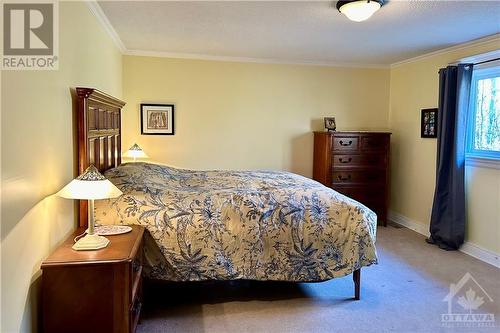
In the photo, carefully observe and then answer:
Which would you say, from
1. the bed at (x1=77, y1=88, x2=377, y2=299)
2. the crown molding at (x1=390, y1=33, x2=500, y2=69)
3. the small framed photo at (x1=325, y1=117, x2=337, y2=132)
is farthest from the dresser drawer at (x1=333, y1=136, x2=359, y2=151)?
the bed at (x1=77, y1=88, x2=377, y2=299)

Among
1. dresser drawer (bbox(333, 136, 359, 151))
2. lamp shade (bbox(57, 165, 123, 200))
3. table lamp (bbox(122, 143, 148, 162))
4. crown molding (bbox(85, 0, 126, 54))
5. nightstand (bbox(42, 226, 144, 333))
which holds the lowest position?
nightstand (bbox(42, 226, 144, 333))

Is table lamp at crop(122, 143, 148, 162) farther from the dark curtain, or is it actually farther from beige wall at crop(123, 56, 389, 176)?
the dark curtain

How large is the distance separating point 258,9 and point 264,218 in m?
1.62

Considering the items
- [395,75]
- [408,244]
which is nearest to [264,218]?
[408,244]

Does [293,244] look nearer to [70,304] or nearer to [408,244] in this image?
[70,304]

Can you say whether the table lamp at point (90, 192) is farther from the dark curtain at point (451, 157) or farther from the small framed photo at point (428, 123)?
the small framed photo at point (428, 123)

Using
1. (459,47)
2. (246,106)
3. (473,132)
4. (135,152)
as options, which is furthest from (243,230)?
(459,47)

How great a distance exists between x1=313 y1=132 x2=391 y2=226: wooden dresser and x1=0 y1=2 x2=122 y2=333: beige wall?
10.7 feet

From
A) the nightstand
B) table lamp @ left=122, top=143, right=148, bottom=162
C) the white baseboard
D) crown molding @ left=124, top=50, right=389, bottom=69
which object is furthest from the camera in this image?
crown molding @ left=124, top=50, right=389, bottom=69

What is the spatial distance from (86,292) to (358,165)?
3.97 meters

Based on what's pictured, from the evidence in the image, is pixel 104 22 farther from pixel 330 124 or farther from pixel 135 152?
pixel 330 124

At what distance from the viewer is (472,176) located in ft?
13.4

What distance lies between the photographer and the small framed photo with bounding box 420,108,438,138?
4609mm

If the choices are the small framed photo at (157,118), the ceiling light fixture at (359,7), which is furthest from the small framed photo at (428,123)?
the small framed photo at (157,118)
